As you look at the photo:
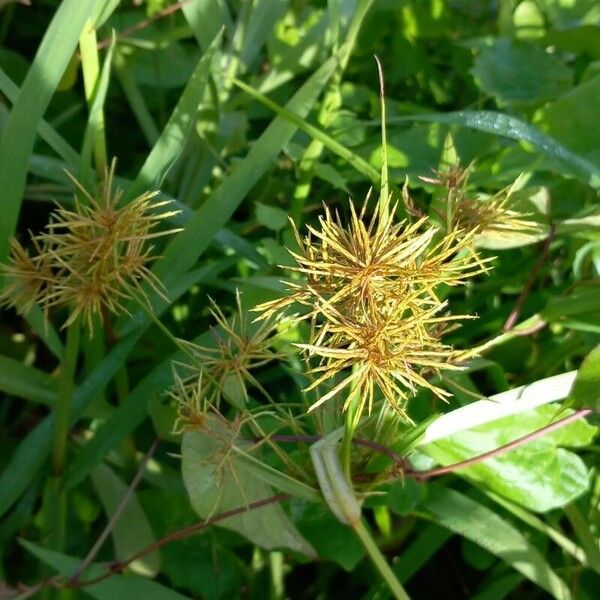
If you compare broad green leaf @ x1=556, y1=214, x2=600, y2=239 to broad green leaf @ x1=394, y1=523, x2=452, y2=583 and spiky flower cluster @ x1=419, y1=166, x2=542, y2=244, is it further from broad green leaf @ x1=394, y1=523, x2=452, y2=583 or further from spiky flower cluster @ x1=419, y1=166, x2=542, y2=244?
broad green leaf @ x1=394, y1=523, x2=452, y2=583

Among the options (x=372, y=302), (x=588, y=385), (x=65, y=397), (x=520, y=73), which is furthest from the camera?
(x=520, y=73)

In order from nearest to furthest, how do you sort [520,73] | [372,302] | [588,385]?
1. [372,302]
2. [588,385]
3. [520,73]

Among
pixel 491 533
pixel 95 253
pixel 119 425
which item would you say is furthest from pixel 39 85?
pixel 491 533

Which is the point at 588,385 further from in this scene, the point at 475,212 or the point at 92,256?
the point at 92,256

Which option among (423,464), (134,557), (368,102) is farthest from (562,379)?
(368,102)

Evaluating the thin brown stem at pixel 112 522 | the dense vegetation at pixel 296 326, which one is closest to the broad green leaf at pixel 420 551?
the dense vegetation at pixel 296 326

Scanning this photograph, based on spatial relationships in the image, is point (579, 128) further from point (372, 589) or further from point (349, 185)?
point (372, 589)

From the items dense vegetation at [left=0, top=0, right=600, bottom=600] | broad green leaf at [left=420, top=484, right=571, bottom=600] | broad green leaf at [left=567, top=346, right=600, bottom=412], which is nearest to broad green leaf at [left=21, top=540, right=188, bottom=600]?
dense vegetation at [left=0, top=0, right=600, bottom=600]
